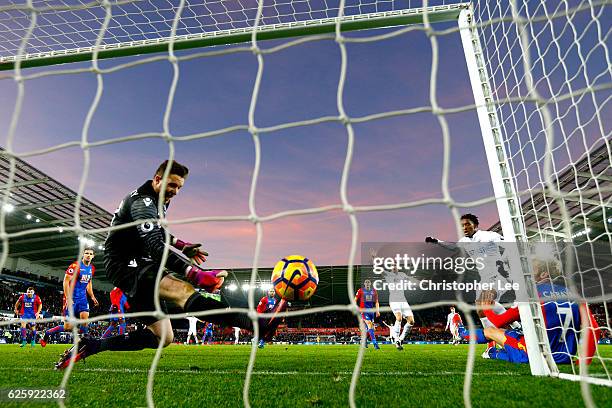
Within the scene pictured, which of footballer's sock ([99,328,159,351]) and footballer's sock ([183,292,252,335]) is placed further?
footballer's sock ([99,328,159,351])

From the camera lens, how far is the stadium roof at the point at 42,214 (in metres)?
19.4

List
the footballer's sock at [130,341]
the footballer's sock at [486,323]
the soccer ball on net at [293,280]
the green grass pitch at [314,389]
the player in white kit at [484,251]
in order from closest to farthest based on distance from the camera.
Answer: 1. the green grass pitch at [314,389]
2. the soccer ball on net at [293,280]
3. the footballer's sock at [130,341]
4. the player in white kit at [484,251]
5. the footballer's sock at [486,323]

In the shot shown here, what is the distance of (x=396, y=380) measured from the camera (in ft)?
10.9

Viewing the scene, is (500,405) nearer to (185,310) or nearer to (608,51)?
(608,51)

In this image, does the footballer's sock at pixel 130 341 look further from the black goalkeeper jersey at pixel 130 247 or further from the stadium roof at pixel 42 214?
the stadium roof at pixel 42 214

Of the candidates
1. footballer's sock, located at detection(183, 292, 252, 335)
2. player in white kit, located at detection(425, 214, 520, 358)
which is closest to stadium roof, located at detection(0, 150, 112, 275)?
footballer's sock, located at detection(183, 292, 252, 335)

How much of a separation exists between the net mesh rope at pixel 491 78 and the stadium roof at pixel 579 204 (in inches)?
0.7

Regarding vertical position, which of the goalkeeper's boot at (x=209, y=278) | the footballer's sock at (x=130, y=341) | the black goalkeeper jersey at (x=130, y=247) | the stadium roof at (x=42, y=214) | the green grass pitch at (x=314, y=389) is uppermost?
the stadium roof at (x=42, y=214)

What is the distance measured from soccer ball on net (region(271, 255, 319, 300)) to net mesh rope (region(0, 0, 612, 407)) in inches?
32.6

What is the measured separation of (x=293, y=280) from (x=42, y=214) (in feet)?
81.6

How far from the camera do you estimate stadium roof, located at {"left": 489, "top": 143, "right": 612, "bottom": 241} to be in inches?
115

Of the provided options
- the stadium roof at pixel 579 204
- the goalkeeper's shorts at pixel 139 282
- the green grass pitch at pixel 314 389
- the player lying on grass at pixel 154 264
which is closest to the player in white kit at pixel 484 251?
the stadium roof at pixel 579 204

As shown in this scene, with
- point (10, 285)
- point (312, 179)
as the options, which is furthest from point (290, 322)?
point (312, 179)

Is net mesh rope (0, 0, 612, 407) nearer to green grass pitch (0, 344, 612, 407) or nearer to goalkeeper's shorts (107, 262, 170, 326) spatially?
green grass pitch (0, 344, 612, 407)
